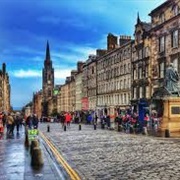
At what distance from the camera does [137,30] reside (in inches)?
2977

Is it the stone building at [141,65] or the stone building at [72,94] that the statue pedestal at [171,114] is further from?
the stone building at [72,94]

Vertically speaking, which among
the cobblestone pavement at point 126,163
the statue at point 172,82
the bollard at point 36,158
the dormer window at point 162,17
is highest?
the dormer window at point 162,17

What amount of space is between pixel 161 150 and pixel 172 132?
1366cm

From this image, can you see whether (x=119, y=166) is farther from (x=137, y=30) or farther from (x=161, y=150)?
(x=137, y=30)

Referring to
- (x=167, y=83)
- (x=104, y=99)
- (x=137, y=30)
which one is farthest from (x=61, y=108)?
(x=167, y=83)

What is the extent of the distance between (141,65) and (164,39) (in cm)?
1145

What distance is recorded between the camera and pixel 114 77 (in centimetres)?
9450

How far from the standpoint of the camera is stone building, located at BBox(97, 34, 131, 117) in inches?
3342

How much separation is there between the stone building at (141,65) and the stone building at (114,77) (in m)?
4.96

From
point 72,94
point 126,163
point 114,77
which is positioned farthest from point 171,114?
point 72,94

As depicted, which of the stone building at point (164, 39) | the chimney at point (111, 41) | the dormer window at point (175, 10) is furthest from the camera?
the chimney at point (111, 41)

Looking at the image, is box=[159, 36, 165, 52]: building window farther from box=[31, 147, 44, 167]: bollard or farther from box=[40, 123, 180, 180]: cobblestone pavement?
box=[31, 147, 44, 167]: bollard

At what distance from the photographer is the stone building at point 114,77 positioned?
84875 mm

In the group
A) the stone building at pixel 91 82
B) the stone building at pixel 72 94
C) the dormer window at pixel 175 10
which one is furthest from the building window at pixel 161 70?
the stone building at pixel 72 94
